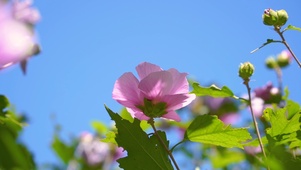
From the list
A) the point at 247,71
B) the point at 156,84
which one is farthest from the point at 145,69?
the point at 247,71

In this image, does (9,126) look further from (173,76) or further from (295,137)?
(295,137)

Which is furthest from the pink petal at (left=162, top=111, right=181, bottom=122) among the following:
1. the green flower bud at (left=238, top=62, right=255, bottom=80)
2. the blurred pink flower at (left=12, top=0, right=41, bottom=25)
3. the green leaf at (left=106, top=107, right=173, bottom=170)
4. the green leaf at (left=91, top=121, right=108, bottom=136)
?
the green leaf at (left=91, top=121, right=108, bottom=136)

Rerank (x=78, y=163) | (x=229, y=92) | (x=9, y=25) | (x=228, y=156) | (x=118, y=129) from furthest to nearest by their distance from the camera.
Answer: (x=228, y=156) < (x=229, y=92) < (x=118, y=129) < (x=78, y=163) < (x=9, y=25)

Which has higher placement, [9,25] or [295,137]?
[9,25]

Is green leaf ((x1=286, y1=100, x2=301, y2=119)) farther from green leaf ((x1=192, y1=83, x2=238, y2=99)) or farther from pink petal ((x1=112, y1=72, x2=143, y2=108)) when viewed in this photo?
pink petal ((x1=112, y1=72, x2=143, y2=108))

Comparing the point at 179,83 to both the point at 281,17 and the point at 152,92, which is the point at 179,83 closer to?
the point at 152,92

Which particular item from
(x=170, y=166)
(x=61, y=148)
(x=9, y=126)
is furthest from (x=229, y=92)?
(x=61, y=148)

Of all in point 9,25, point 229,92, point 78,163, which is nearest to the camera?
point 9,25
